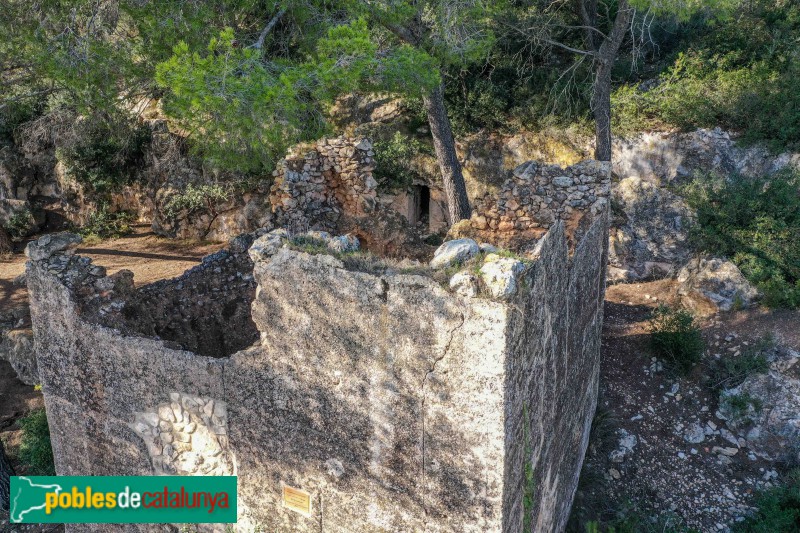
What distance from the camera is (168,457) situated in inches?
232

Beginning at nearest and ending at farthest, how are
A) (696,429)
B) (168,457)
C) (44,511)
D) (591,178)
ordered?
(168,457), (44,511), (591,178), (696,429)

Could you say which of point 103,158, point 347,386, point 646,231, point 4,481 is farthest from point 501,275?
point 103,158

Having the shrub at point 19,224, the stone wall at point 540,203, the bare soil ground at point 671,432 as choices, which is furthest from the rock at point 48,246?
the shrub at point 19,224

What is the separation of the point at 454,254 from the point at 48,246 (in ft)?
→ 12.7

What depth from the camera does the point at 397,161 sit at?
593 inches

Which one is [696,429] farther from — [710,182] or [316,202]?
[316,202]

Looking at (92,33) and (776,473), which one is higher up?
(92,33)

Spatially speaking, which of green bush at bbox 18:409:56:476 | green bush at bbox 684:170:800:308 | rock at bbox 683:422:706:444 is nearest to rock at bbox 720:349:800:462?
rock at bbox 683:422:706:444

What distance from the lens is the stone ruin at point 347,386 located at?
4.29m

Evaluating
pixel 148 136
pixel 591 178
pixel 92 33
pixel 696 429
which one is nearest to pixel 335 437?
pixel 591 178

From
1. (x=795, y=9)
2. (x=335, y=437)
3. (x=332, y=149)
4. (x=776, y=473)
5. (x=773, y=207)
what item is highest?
(x=795, y=9)

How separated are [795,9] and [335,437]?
14552mm

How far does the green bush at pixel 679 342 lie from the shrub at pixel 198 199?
9825 mm

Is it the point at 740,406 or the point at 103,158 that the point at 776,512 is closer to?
the point at 740,406
